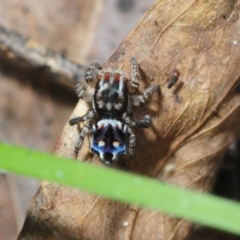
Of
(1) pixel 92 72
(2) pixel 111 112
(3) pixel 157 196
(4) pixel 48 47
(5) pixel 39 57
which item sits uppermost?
(4) pixel 48 47

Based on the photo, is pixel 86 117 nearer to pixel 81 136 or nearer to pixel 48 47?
pixel 81 136

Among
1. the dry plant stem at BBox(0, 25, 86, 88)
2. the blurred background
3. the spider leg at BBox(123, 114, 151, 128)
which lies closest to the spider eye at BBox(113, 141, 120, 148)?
the spider leg at BBox(123, 114, 151, 128)

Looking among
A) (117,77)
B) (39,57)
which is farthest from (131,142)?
(39,57)

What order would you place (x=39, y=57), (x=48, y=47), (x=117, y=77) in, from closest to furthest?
(x=117, y=77) < (x=39, y=57) < (x=48, y=47)

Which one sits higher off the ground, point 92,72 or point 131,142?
point 92,72

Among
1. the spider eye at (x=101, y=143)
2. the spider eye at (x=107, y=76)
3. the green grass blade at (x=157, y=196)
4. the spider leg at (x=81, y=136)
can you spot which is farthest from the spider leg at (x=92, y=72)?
the green grass blade at (x=157, y=196)

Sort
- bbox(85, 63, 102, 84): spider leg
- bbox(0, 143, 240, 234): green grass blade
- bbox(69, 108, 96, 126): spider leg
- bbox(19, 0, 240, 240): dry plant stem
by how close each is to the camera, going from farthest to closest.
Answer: bbox(85, 63, 102, 84): spider leg → bbox(69, 108, 96, 126): spider leg → bbox(19, 0, 240, 240): dry plant stem → bbox(0, 143, 240, 234): green grass blade

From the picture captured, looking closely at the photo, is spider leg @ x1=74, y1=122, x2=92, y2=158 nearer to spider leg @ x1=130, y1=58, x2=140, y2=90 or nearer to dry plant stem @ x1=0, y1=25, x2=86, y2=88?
spider leg @ x1=130, y1=58, x2=140, y2=90
